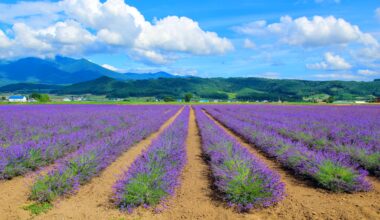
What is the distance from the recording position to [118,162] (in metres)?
8.88

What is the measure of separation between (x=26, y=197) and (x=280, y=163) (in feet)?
21.7

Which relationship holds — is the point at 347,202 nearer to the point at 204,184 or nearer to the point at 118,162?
the point at 204,184

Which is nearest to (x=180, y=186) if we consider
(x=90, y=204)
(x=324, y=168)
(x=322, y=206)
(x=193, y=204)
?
(x=193, y=204)

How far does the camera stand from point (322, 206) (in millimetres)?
5020

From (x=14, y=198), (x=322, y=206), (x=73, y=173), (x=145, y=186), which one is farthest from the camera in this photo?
(x=73, y=173)

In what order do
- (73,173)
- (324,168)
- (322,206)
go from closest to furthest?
(322,206) → (324,168) → (73,173)

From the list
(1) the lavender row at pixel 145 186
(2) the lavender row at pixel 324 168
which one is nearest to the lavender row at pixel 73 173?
(1) the lavender row at pixel 145 186

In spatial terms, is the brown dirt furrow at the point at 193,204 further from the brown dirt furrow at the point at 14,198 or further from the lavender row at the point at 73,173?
the brown dirt furrow at the point at 14,198

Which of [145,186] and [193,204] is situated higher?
[145,186]

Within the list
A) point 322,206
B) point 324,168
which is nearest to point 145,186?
point 322,206

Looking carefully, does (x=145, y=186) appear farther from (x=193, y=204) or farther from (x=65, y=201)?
(x=65, y=201)

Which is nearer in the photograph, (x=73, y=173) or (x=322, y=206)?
(x=322, y=206)

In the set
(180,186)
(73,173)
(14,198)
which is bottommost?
(180,186)

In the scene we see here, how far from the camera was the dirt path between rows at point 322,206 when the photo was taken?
15.3 feet
